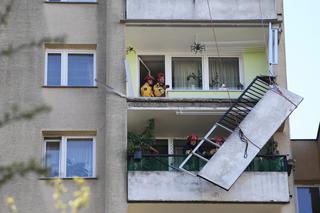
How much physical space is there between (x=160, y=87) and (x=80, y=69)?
2.01 meters

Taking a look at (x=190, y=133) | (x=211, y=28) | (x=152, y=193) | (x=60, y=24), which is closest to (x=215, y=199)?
(x=152, y=193)

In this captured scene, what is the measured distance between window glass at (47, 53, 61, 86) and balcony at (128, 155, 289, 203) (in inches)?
109

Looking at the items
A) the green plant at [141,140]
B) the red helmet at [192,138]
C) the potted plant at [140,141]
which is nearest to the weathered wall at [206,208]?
the potted plant at [140,141]

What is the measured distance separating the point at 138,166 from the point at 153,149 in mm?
1077

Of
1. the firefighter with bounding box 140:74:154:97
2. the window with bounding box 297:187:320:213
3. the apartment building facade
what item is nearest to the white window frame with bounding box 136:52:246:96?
the apartment building facade

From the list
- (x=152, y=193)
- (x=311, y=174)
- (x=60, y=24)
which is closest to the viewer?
(x=152, y=193)

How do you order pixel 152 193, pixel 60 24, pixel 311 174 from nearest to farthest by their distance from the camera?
1. pixel 152 193
2. pixel 60 24
3. pixel 311 174

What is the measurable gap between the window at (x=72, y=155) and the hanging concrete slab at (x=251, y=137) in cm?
270

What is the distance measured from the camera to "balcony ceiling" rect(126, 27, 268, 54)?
2166 centimetres

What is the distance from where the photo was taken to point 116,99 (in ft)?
68.1

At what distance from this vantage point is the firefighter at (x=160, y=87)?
2169 centimetres

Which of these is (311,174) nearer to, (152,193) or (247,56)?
(247,56)

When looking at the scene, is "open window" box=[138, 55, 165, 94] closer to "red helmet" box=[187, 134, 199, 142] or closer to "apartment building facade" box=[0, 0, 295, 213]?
"apartment building facade" box=[0, 0, 295, 213]

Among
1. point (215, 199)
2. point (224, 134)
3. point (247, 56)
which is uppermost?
point (247, 56)
